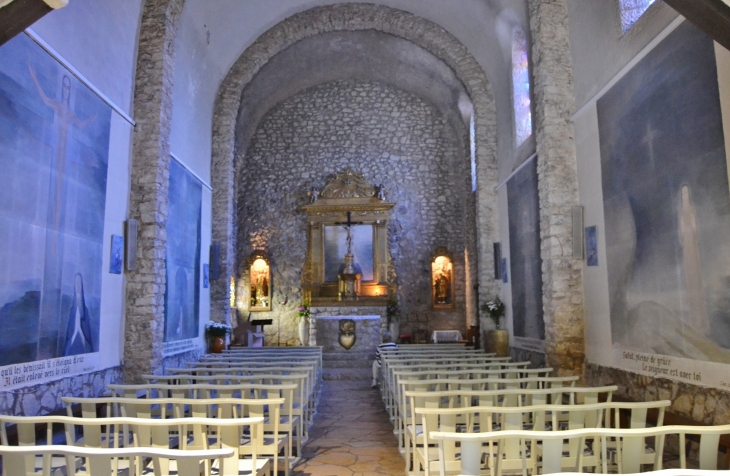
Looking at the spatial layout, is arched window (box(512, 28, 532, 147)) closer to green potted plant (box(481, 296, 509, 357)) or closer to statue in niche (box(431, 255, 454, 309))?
green potted plant (box(481, 296, 509, 357))

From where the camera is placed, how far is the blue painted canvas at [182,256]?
Answer: 381 inches

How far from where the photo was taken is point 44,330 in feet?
19.9

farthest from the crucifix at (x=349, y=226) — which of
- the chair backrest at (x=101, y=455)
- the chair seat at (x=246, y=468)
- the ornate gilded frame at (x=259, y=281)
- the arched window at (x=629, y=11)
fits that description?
the chair backrest at (x=101, y=455)

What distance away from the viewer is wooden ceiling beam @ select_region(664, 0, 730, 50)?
3.58 m

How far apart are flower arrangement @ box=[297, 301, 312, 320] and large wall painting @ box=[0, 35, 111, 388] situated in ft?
29.2

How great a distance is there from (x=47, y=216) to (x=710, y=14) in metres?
6.44

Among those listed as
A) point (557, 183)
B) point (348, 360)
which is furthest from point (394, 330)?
point (557, 183)

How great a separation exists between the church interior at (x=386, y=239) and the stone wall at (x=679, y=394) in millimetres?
36

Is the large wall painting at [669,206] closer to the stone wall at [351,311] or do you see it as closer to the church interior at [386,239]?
the church interior at [386,239]

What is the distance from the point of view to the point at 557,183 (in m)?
8.33

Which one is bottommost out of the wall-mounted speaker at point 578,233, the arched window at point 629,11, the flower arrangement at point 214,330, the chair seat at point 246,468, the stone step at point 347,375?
the stone step at point 347,375

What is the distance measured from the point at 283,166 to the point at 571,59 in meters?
11.0

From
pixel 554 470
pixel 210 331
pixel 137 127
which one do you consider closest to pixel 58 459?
pixel 554 470

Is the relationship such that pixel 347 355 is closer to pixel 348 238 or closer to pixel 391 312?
pixel 391 312
